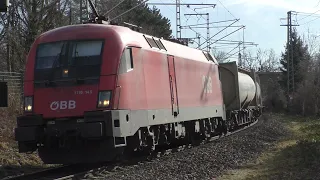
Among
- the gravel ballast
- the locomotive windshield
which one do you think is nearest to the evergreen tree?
the gravel ballast

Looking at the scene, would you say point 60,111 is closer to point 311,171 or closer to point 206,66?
point 311,171

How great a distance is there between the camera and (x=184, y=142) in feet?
57.1

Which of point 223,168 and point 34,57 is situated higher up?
point 34,57

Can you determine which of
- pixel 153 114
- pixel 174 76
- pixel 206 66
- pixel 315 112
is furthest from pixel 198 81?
pixel 315 112

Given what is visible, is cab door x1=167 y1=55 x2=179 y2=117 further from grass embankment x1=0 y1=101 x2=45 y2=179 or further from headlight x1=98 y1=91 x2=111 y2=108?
grass embankment x1=0 y1=101 x2=45 y2=179

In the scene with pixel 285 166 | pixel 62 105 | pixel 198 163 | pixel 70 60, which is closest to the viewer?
pixel 62 105

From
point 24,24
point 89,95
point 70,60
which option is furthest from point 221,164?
point 24,24

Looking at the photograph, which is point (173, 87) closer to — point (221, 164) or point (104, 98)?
point (221, 164)

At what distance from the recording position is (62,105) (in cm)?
1090

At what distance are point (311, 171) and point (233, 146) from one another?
6.09 meters

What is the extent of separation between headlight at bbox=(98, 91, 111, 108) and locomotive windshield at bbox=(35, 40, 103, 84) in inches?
18.8

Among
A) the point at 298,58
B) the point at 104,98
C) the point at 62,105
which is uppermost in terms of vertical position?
the point at 298,58

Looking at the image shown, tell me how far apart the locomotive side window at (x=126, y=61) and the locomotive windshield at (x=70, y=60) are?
1.79 ft

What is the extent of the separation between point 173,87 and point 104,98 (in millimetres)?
3942
